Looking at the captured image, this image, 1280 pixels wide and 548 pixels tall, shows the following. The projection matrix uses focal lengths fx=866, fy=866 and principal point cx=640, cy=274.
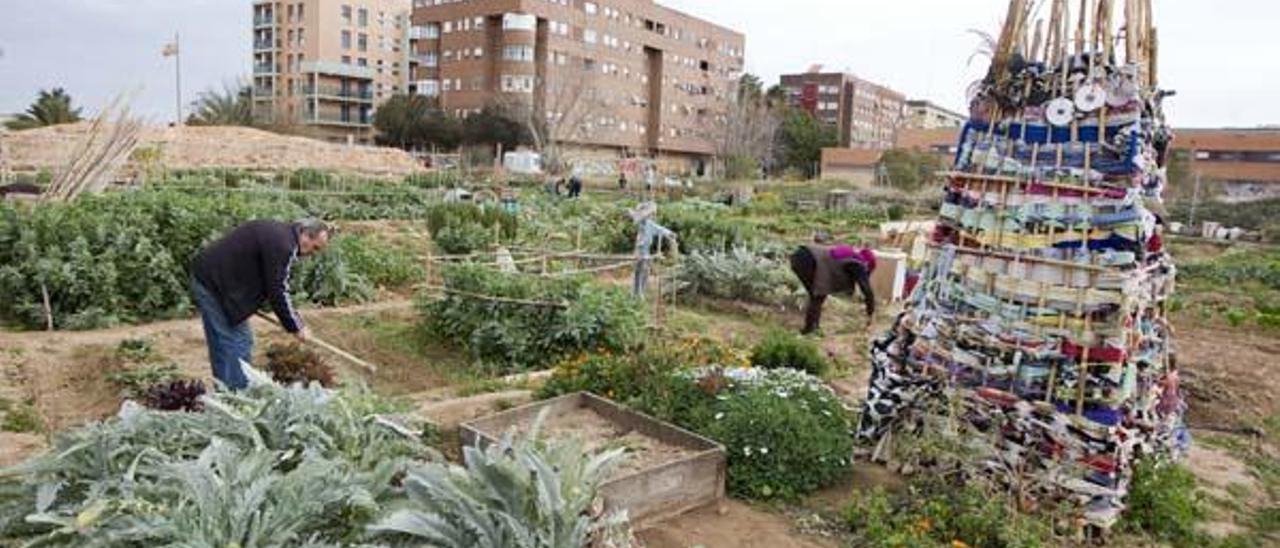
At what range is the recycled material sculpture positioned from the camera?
4426 mm

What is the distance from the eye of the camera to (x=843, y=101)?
8438cm

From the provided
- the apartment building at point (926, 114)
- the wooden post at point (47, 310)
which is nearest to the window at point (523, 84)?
the wooden post at point (47, 310)

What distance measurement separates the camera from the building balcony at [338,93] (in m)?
60.3

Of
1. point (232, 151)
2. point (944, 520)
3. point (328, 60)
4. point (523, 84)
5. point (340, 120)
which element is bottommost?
point (944, 520)

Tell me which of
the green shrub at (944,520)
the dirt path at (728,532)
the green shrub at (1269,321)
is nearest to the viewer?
the green shrub at (944,520)

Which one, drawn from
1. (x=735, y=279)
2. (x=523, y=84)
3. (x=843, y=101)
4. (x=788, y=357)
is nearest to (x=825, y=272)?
(x=735, y=279)

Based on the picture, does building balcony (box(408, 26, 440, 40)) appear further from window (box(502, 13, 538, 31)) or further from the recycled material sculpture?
the recycled material sculpture

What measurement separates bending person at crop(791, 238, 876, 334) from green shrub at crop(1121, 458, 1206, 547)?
4.69m

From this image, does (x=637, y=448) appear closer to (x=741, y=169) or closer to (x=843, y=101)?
(x=741, y=169)

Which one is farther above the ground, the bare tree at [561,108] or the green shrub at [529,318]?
the bare tree at [561,108]

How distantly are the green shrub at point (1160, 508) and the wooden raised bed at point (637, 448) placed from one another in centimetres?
224

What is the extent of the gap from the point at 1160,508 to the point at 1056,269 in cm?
142

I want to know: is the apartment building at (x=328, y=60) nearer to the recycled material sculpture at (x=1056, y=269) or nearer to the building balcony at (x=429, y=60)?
the building balcony at (x=429, y=60)

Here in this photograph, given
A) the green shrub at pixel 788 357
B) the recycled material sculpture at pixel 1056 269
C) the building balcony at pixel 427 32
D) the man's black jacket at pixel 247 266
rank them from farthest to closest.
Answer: the building balcony at pixel 427 32
the green shrub at pixel 788 357
the man's black jacket at pixel 247 266
the recycled material sculpture at pixel 1056 269
